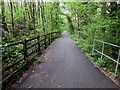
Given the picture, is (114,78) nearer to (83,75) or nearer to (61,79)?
(83,75)

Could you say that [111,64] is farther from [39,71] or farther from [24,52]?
[24,52]

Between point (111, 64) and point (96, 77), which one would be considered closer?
point (96, 77)

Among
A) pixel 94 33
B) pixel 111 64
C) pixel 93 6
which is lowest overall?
pixel 111 64

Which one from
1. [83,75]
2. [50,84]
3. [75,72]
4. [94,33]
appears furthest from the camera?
[94,33]

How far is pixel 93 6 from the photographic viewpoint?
554 centimetres

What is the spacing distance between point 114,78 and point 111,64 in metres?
0.97

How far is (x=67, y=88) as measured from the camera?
2.28 meters

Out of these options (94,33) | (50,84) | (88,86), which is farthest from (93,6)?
(50,84)

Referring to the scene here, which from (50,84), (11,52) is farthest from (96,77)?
(11,52)

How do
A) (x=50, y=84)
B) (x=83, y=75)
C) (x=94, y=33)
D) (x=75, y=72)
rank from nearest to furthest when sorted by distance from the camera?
(x=50, y=84) → (x=83, y=75) → (x=75, y=72) → (x=94, y=33)

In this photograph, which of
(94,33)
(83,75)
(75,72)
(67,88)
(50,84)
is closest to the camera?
(67,88)

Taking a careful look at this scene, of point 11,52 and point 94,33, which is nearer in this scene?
point 11,52

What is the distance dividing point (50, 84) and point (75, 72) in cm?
118

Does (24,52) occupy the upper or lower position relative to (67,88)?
upper
